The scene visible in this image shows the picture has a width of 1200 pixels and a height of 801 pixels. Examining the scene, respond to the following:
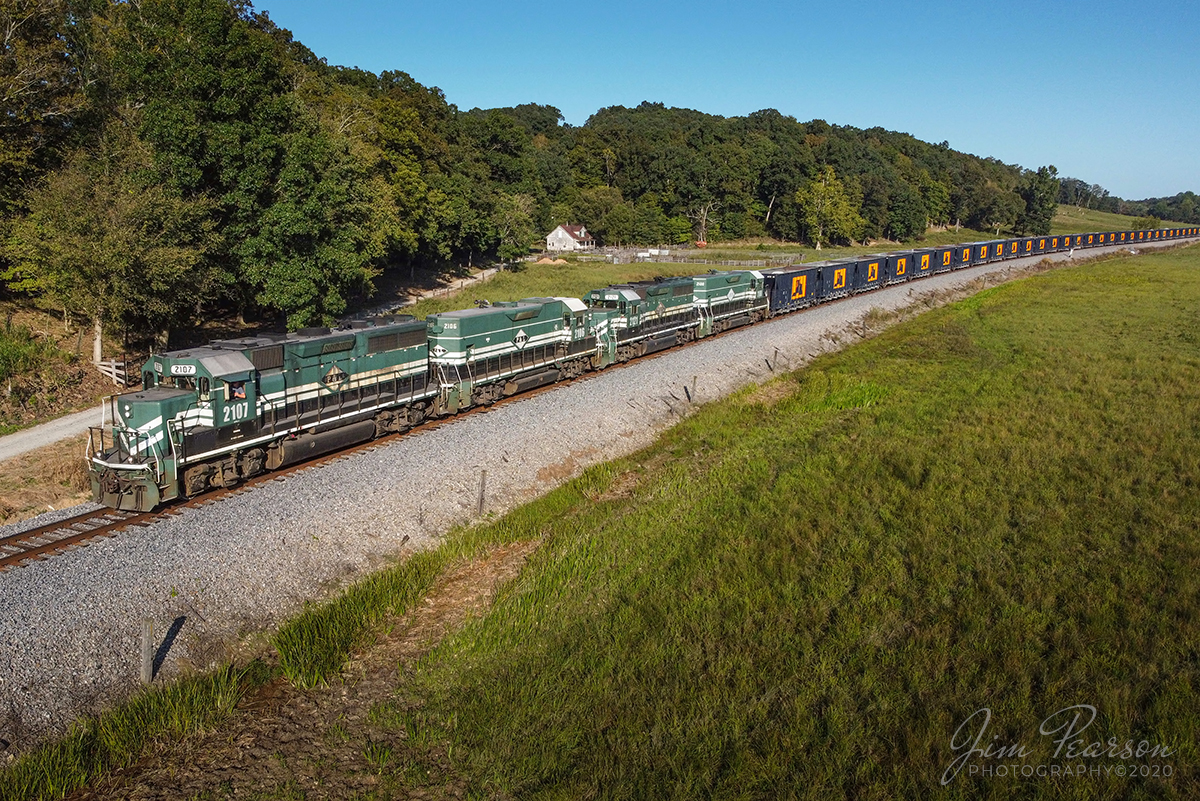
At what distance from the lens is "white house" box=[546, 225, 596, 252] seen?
110 m

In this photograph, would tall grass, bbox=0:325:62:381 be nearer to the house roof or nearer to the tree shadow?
the tree shadow

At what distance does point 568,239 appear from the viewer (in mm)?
110500

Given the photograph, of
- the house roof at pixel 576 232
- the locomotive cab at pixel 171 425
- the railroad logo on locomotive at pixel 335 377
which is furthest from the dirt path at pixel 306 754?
the house roof at pixel 576 232

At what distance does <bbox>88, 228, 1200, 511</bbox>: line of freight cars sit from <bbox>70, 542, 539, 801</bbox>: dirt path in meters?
7.70

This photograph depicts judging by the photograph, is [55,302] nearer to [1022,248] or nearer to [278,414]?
[278,414]

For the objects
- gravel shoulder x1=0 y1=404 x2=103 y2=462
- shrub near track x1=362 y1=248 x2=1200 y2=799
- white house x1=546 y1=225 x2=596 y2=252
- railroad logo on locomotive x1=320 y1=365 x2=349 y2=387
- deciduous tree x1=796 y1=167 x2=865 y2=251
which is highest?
deciduous tree x1=796 y1=167 x2=865 y2=251

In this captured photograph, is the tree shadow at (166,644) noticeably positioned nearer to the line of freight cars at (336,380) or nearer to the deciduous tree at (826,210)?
the line of freight cars at (336,380)

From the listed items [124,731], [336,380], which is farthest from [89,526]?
[124,731]

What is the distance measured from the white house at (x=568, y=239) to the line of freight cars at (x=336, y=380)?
245ft

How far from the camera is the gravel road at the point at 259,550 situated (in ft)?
36.0

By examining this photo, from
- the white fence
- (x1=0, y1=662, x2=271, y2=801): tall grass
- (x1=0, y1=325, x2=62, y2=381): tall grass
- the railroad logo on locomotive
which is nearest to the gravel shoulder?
the white fence

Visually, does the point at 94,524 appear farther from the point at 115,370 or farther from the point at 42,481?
the point at 115,370

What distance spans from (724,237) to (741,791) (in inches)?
4695

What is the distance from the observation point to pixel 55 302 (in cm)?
2870
